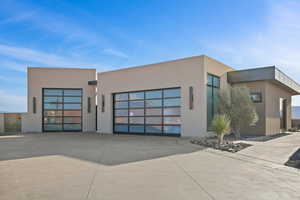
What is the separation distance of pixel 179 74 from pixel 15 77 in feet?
53.0

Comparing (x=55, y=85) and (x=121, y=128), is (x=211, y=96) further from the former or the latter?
(x=55, y=85)

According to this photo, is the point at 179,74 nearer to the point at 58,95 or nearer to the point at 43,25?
the point at 43,25

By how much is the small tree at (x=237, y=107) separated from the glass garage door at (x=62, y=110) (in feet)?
43.7

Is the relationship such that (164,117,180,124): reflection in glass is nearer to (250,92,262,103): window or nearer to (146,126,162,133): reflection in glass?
(146,126,162,133): reflection in glass

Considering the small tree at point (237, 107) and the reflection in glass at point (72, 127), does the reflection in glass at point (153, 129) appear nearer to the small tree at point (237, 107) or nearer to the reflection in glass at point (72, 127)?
the small tree at point (237, 107)

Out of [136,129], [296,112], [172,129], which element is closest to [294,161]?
[172,129]

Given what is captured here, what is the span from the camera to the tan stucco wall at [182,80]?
43.5ft

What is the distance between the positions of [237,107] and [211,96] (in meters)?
1.78

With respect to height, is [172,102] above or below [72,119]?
above

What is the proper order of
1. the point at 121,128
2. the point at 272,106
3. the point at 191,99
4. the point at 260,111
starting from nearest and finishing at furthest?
the point at 191,99
the point at 260,111
the point at 272,106
the point at 121,128

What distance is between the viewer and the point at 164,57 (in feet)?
50.4

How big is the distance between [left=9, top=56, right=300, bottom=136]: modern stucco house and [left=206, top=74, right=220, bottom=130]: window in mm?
20

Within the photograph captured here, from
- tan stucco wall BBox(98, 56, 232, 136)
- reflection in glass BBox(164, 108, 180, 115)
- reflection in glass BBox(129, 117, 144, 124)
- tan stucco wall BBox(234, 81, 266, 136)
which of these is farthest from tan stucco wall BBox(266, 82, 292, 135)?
reflection in glass BBox(129, 117, 144, 124)

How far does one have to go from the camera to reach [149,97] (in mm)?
15766
